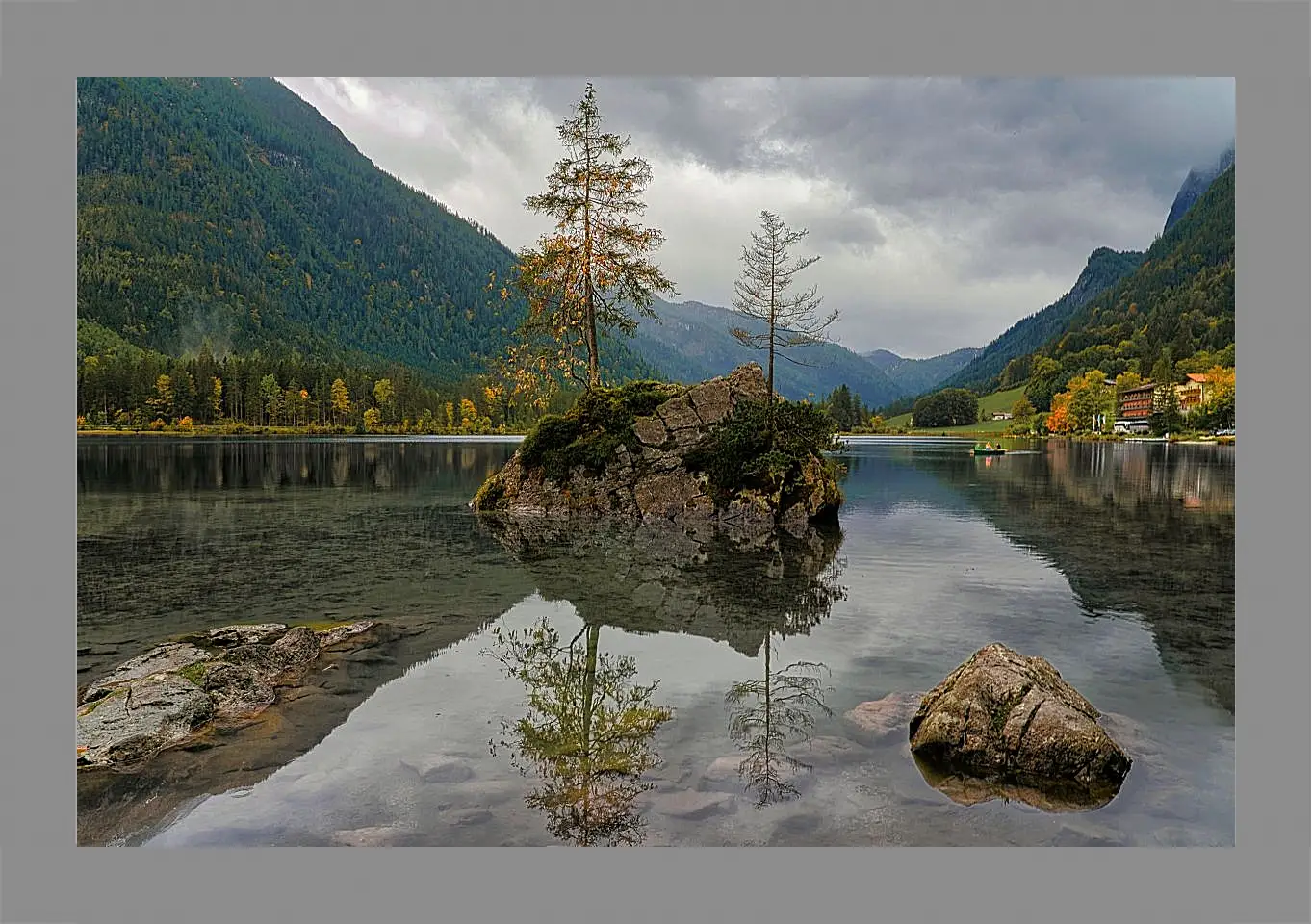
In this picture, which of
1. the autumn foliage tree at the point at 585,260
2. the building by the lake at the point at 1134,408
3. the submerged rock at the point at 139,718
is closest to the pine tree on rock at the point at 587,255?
the autumn foliage tree at the point at 585,260

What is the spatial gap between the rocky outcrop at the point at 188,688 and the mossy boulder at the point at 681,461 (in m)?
16.9

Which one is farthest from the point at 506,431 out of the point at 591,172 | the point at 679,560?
the point at 679,560

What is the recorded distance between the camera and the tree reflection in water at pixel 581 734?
6.79m

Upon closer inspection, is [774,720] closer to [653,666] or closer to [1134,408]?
[653,666]

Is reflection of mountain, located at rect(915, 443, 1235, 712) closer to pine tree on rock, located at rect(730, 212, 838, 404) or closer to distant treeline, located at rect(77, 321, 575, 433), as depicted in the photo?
pine tree on rock, located at rect(730, 212, 838, 404)

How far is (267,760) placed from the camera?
805cm

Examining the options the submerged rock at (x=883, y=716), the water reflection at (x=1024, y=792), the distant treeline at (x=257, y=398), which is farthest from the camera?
the distant treeline at (x=257, y=398)

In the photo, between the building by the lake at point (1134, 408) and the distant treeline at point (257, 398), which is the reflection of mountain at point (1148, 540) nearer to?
the building by the lake at point (1134, 408)

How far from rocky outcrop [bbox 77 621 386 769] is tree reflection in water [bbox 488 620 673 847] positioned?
9.40 ft

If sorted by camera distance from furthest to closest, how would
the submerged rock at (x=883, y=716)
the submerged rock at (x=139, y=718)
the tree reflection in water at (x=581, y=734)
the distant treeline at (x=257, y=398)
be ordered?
the distant treeline at (x=257, y=398)
the submerged rock at (x=883, y=716)
the submerged rock at (x=139, y=718)
the tree reflection in water at (x=581, y=734)

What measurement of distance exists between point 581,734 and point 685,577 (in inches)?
356

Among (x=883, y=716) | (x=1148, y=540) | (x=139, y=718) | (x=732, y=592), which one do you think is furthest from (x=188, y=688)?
(x=1148, y=540)
